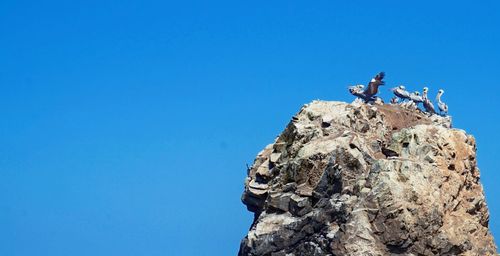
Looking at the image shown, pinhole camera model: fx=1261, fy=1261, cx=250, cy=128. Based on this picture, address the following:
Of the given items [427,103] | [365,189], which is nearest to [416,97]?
[427,103]

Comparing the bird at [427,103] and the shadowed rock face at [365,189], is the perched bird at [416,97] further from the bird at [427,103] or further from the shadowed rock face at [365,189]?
the shadowed rock face at [365,189]

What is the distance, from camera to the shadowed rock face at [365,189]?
2633 inches

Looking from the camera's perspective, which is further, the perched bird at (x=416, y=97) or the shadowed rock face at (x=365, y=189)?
the perched bird at (x=416, y=97)

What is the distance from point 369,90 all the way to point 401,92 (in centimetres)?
226

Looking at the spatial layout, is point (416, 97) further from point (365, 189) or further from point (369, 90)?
point (365, 189)

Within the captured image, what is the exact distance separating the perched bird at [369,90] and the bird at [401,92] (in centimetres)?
158

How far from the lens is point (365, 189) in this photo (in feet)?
222

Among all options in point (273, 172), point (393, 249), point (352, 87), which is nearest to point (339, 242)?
point (393, 249)

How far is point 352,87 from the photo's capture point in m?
78.8

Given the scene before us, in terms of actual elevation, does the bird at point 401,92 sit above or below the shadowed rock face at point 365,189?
above

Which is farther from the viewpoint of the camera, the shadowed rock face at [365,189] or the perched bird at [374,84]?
the perched bird at [374,84]

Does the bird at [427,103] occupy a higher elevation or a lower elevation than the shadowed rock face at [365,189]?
higher

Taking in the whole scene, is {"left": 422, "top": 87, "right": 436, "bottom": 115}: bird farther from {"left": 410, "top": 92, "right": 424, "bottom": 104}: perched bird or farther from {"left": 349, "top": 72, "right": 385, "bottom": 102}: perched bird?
{"left": 349, "top": 72, "right": 385, "bottom": 102}: perched bird

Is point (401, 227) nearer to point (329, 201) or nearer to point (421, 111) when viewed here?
point (329, 201)
